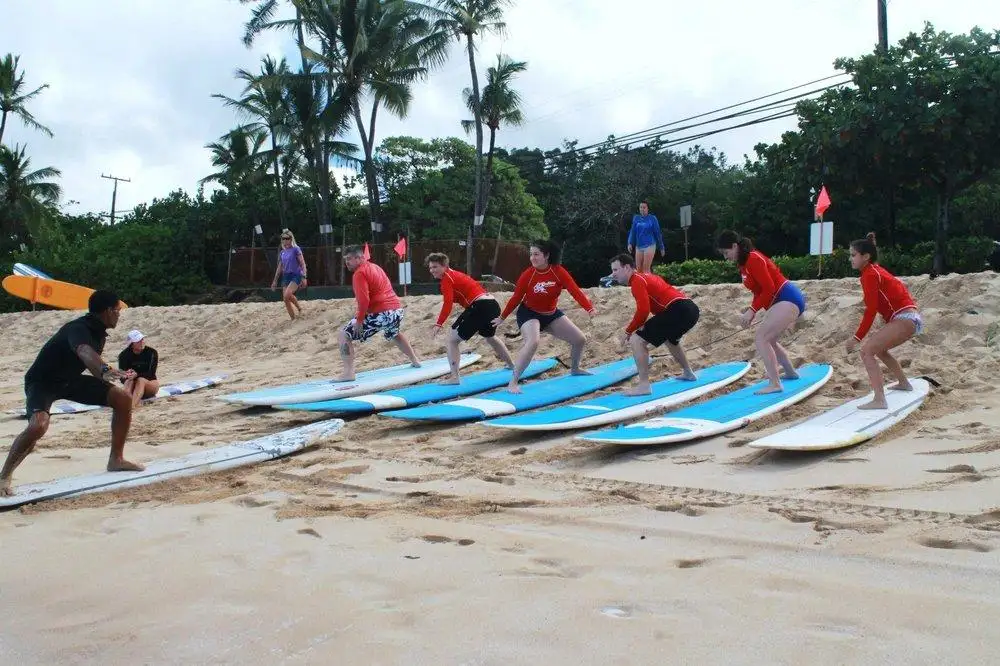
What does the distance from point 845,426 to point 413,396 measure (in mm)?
4011

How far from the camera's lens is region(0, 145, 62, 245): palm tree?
105ft

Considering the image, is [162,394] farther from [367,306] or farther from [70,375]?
A: [70,375]

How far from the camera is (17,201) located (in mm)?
32250

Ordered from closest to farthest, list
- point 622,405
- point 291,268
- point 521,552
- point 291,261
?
point 521,552 < point 622,405 < point 291,261 < point 291,268

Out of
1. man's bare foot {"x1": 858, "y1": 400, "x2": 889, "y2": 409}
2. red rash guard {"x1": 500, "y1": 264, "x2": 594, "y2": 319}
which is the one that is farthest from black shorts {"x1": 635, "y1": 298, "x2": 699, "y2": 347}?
man's bare foot {"x1": 858, "y1": 400, "x2": 889, "y2": 409}

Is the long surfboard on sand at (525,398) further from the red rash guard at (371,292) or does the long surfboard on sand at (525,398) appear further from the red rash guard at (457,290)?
the red rash guard at (371,292)

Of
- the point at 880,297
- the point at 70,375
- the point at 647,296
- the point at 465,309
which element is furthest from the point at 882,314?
the point at 70,375

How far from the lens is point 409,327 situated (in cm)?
1309

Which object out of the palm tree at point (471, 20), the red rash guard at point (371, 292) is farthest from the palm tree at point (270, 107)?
the red rash guard at point (371, 292)

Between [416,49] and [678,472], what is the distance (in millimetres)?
22714

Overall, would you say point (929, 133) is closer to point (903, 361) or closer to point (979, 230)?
point (903, 361)

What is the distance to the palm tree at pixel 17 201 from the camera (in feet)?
105

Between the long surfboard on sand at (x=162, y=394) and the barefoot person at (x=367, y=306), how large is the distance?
2257 mm

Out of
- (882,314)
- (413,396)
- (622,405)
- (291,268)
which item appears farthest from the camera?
(291,268)
